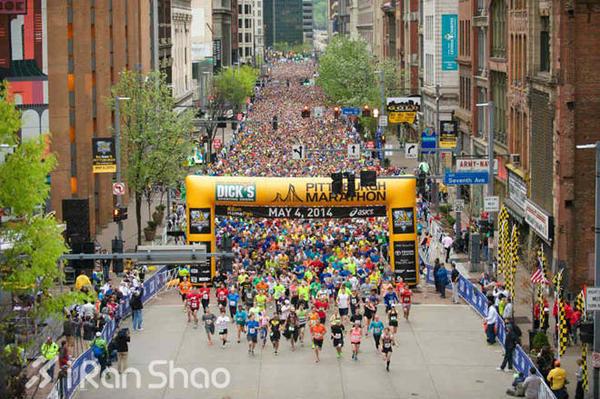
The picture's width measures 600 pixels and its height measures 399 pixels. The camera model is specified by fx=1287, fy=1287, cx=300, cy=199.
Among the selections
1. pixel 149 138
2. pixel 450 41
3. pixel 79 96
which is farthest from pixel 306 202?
pixel 450 41

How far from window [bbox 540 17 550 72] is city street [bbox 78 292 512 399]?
43.7ft

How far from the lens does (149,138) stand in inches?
2606

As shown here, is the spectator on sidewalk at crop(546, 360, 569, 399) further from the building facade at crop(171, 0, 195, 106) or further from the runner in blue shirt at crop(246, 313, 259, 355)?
the building facade at crop(171, 0, 195, 106)

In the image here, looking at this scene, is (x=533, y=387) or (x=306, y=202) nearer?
(x=533, y=387)

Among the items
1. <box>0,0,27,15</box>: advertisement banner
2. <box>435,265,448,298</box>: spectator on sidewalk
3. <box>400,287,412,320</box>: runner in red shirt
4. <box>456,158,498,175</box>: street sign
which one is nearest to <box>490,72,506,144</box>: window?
<box>456,158,498,175</box>: street sign

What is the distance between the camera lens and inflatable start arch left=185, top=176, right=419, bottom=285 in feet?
165

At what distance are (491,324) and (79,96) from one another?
33408 mm

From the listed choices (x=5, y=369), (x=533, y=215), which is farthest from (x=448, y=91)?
(x=5, y=369)

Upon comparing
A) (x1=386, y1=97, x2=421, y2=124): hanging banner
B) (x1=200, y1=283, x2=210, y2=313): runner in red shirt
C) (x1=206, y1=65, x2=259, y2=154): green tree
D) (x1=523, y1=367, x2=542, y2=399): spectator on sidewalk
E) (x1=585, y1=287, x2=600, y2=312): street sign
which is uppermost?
(x1=206, y1=65, x2=259, y2=154): green tree

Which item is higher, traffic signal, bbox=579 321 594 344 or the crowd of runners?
traffic signal, bbox=579 321 594 344

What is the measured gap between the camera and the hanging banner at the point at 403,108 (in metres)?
84.6

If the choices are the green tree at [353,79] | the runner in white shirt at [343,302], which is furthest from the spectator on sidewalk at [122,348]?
the green tree at [353,79]

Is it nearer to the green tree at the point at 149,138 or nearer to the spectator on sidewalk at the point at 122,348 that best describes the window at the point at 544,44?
the green tree at the point at 149,138

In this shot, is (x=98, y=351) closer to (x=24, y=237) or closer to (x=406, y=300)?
(x=24, y=237)
